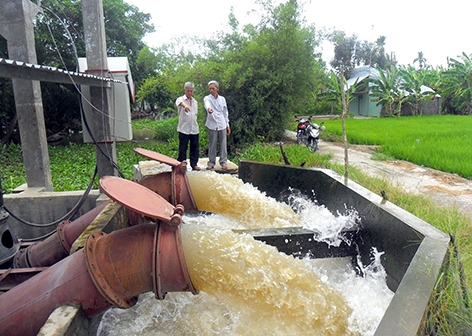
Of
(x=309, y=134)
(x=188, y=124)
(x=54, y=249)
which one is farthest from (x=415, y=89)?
(x=54, y=249)

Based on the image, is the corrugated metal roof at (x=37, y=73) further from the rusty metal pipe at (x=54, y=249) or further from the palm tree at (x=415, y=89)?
the palm tree at (x=415, y=89)

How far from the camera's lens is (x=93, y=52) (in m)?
4.22

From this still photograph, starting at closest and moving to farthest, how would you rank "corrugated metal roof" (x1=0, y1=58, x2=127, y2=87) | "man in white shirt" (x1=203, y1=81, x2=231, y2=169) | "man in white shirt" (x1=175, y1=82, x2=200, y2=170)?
1. "corrugated metal roof" (x1=0, y1=58, x2=127, y2=87)
2. "man in white shirt" (x1=175, y1=82, x2=200, y2=170)
3. "man in white shirt" (x1=203, y1=81, x2=231, y2=169)

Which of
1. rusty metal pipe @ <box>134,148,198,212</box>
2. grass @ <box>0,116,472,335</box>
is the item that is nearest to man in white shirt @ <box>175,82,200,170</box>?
grass @ <box>0,116,472,335</box>

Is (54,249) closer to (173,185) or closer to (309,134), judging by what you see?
(173,185)

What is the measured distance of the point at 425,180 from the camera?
567 centimetres

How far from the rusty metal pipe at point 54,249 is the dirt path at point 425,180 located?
395 cm

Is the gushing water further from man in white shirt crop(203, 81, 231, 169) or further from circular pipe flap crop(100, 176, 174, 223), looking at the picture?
man in white shirt crop(203, 81, 231, 169)

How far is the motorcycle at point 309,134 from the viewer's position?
9258 millimetres

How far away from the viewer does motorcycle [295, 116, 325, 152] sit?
30.4ft

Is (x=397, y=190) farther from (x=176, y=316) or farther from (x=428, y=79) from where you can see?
(x=428, y=79)

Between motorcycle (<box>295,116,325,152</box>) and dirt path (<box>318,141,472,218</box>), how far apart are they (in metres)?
1.41

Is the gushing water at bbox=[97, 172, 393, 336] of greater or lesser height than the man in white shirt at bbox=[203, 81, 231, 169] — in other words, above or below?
below

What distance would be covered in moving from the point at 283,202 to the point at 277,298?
8.41ft
